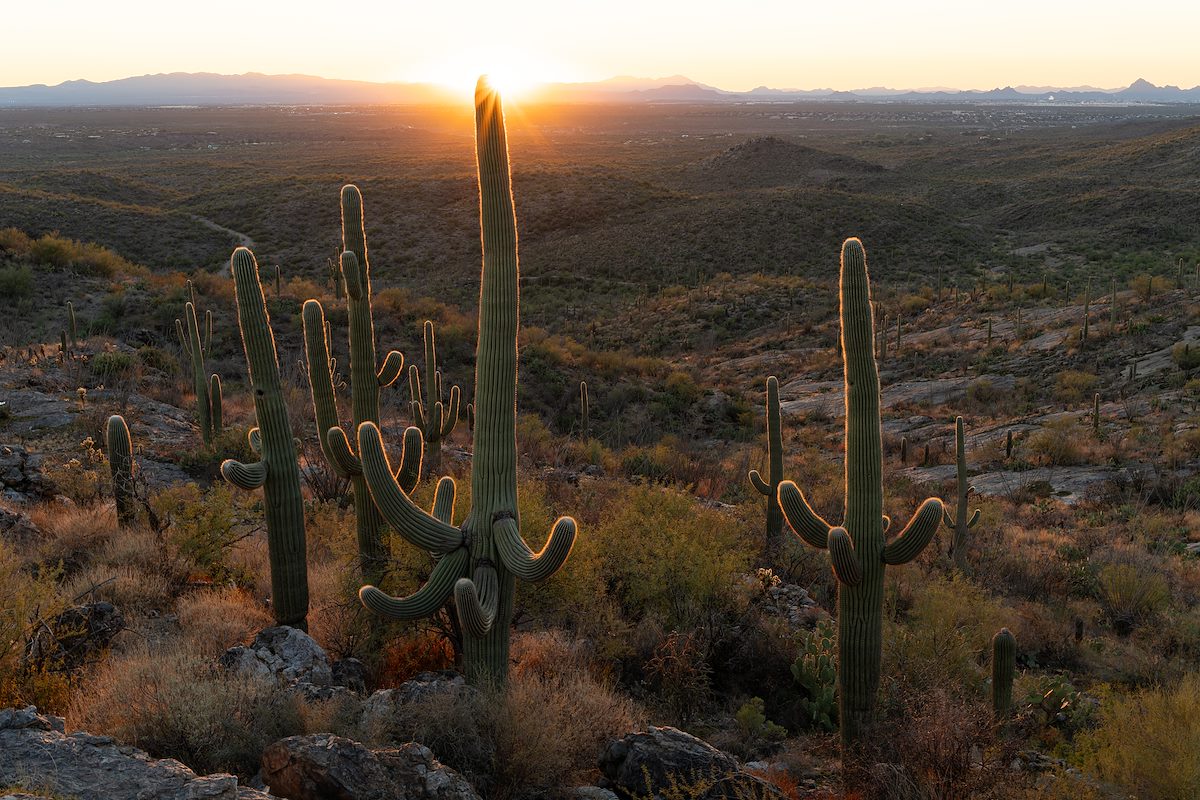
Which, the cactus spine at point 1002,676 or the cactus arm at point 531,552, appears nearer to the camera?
the cactus arm at point 531,552

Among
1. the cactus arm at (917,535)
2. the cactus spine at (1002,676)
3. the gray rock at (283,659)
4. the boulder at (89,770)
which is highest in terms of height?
the cactus arm at (917,535)

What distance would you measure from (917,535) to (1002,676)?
1.59 meters

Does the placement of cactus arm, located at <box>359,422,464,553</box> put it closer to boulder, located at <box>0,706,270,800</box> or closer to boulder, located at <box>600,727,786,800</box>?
boulder, located at <box>600,727,786,800</box>

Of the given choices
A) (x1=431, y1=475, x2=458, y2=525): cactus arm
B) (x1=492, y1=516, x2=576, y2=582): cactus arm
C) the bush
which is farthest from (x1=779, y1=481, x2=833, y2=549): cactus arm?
(x1=431, y1=475, x2=458, y2=525): cactus arm

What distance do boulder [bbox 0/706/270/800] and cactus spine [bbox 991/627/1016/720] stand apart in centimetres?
532

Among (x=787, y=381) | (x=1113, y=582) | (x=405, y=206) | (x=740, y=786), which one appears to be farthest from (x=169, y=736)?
(x=405, y=206)

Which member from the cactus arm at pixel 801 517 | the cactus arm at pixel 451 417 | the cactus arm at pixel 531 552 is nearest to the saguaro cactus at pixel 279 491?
the cactus arm at pixel 531 552

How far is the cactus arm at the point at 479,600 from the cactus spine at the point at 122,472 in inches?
201

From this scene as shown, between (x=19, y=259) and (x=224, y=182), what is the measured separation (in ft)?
151

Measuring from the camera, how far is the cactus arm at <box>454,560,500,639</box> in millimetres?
5613

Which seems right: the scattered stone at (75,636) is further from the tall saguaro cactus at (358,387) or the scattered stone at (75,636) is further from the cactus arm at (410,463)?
the cactus arm at (410,463)

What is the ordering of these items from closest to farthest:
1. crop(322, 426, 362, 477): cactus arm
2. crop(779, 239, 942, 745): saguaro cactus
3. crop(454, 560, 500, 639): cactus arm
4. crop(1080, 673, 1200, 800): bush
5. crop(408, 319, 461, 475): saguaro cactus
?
1. crop(1080, 673, 1200, 800): bush
2. crop(454, 560, 500, 639): cactus arm
3. crop(779, 239, 942, 745): saguaro cactus
4. crop(322, 426, 362, 477): cactus arm
5. crop(408, 319, 461, 475): saguaro cactus

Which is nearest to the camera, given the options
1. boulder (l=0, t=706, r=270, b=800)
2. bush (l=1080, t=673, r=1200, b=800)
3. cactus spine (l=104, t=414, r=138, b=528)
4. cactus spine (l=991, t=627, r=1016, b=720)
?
boulder (l=0, t=706, r=270, b=800)

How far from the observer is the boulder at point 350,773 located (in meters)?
4.33
